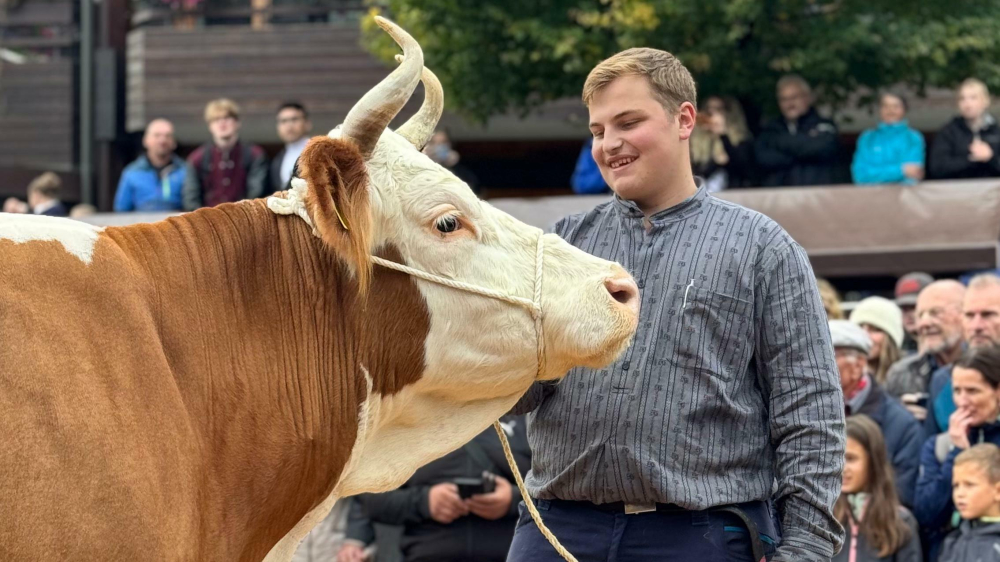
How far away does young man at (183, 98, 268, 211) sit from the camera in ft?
34.2

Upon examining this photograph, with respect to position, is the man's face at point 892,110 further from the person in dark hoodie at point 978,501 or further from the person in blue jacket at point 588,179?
the person in dark hoodie at point 978,501

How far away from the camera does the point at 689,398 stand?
129 inches

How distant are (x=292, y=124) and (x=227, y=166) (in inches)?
27.1

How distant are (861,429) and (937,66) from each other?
6.71 meters

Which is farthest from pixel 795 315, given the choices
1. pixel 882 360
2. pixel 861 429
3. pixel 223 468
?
pixel 882 360

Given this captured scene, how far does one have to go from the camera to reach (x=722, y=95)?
443 inches

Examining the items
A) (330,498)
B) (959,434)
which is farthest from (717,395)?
(959,434)

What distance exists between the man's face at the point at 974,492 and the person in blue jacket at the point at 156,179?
23.8ft

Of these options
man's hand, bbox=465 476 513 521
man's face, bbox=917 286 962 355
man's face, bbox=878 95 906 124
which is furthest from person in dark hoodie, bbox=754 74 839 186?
man's hand, bbox=465 476 513 521

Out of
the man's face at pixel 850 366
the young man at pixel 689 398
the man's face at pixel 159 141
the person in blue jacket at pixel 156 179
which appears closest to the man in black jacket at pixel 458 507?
the man's face at pixel 850 366

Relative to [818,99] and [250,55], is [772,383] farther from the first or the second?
[250,55]

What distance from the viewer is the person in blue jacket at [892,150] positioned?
9.84 meters

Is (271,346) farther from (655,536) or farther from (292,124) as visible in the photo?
(292,124)

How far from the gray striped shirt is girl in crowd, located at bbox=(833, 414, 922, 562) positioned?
2410 millimetres
